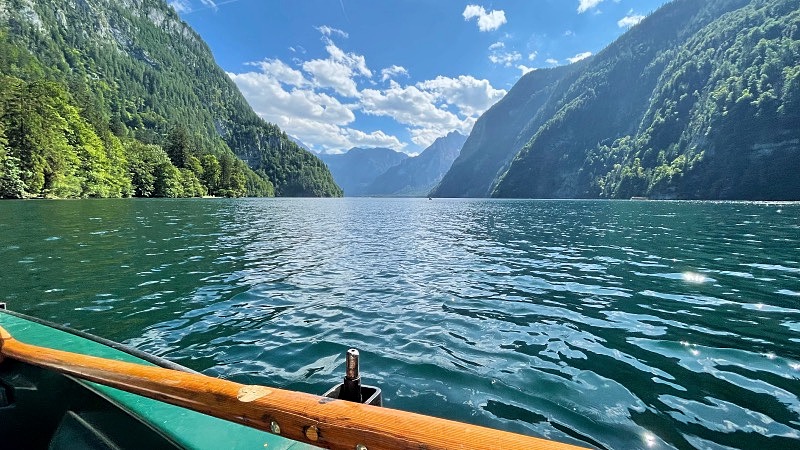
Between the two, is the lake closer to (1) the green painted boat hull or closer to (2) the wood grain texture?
(1) the green painted boat hull

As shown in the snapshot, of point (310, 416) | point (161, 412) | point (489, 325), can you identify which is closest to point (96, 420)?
point (161, 412)

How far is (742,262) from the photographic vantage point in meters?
18.9

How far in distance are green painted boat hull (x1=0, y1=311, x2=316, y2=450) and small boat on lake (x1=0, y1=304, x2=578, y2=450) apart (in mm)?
10

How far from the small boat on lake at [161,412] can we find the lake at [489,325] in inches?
119

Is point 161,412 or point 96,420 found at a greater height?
point 161,412

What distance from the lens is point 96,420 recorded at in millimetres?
4148

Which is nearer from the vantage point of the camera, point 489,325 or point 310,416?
point 310,416

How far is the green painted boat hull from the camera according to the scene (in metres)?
3.50

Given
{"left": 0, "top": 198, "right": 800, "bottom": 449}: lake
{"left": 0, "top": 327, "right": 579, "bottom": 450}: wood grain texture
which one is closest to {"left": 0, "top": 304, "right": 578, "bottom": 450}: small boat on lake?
{"left": 0, "top": 327, "right": 579, "bottom": 450}: wood grain texture

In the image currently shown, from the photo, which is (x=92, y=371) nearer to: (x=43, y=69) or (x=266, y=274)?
(x=266, y=274)

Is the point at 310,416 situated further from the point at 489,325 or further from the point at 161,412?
the point at 489,325

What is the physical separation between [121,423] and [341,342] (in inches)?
218

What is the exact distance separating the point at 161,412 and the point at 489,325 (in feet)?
27.3

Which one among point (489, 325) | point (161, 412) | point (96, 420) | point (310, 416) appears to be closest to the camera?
point (310, 416)
